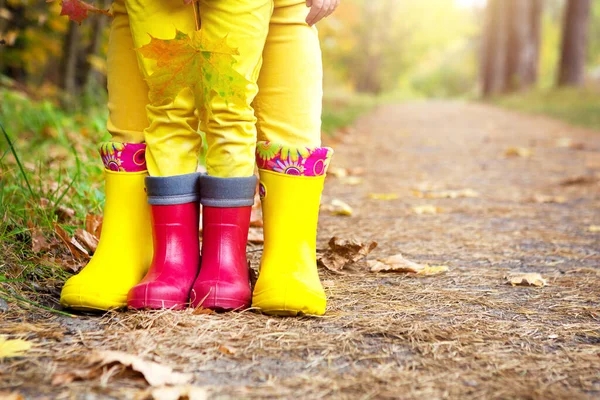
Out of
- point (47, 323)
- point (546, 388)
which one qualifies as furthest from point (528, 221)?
point (47, 323)

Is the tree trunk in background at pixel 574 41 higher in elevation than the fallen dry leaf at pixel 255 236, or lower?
higher

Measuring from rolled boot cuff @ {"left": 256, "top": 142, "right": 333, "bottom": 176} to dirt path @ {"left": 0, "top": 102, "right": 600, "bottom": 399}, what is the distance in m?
0.32

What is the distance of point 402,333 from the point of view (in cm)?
122

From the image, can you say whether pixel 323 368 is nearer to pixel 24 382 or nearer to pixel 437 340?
pixel 437 340

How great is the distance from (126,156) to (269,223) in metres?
0.35

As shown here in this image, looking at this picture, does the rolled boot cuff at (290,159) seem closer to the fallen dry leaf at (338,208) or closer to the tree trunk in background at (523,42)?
the fallen dry leaf at (338,208)

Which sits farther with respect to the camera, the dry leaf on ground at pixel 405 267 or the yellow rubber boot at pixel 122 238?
the dry leaf on ground at pixel 405 267

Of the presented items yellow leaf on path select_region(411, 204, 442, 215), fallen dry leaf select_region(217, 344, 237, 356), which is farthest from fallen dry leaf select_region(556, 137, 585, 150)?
fallen dry leaf select_region(217, 344, 237, 356)

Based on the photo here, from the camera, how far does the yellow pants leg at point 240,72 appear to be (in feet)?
4.20

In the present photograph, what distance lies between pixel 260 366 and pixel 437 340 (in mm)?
360

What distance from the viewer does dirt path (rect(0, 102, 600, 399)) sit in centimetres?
99

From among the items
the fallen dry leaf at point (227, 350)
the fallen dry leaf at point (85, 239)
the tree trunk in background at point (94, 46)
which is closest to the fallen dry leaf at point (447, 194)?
the fallen dry leaf at point (85, 239)

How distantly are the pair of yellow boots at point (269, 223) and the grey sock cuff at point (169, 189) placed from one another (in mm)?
89

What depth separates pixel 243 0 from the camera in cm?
127
